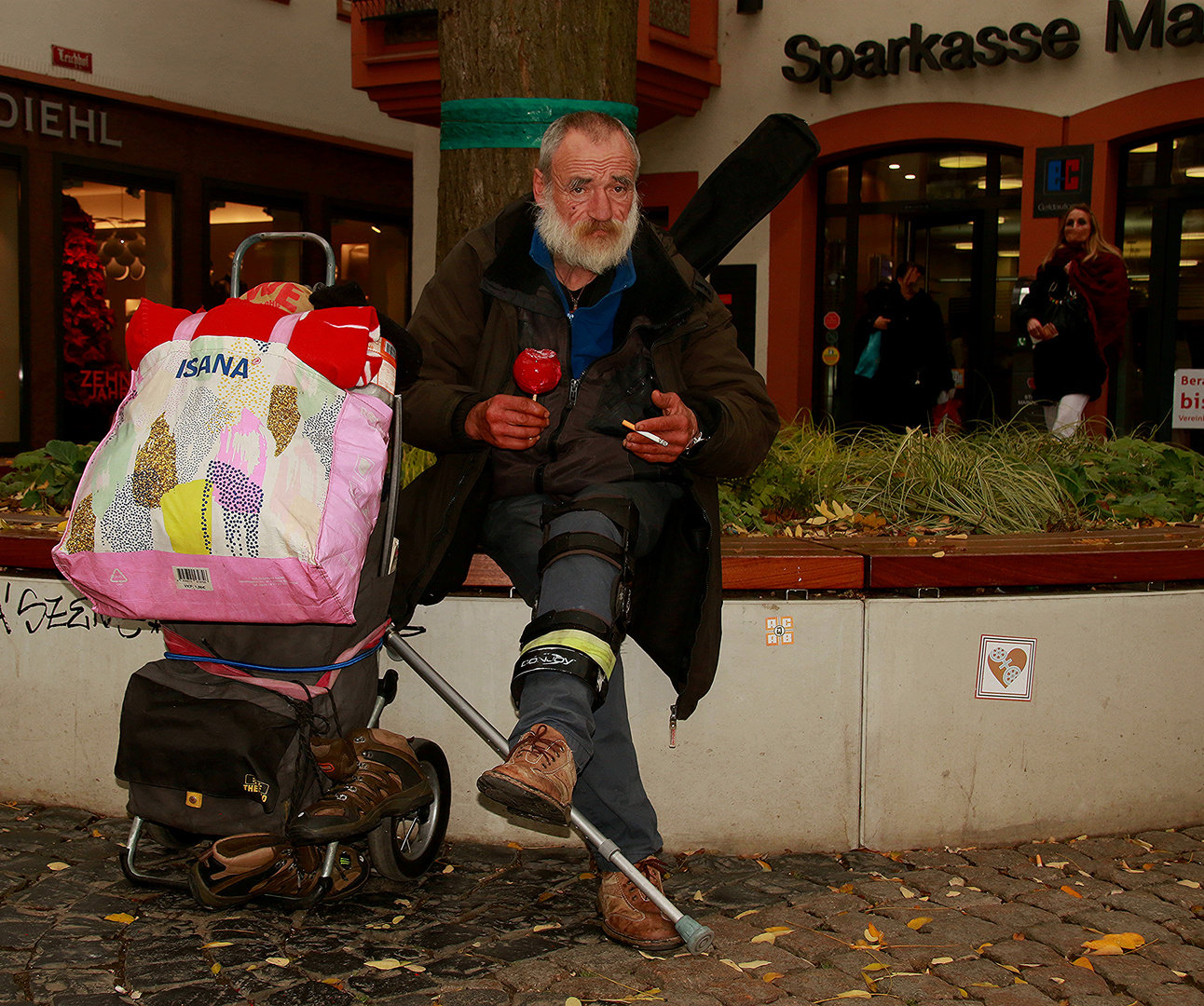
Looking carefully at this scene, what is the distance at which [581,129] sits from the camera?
11.8 ft

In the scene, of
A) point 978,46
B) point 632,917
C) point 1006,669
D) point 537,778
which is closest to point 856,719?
point 1006,669

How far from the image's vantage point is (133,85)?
1294 cm

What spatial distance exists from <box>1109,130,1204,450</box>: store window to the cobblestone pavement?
8433 millimetres

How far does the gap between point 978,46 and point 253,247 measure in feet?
25.3

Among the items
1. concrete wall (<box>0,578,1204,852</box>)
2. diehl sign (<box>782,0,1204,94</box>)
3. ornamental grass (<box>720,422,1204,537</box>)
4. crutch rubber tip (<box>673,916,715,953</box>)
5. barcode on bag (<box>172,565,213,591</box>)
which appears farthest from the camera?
diehl sign (<box>782,0,1204,94</box>)

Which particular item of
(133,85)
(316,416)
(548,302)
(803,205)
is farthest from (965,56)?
(316,416)

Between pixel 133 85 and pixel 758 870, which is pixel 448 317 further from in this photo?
pixel 133 85

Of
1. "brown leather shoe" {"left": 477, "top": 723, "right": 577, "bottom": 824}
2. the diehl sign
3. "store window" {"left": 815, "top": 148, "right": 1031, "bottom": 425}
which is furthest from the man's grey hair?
the diehl sign

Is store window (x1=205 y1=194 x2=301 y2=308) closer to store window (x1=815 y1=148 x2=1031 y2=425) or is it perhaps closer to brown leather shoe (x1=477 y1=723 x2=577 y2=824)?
store window (x1=815 y1=148 x2=1031 y2=425)

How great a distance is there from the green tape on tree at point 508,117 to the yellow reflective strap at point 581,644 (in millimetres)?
2244

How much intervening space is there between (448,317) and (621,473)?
0.66m

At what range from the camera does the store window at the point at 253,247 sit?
46.7ft

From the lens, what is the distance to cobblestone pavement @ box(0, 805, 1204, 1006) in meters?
2.94

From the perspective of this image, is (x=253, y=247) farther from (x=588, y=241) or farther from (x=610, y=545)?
(x=610, y=545)
